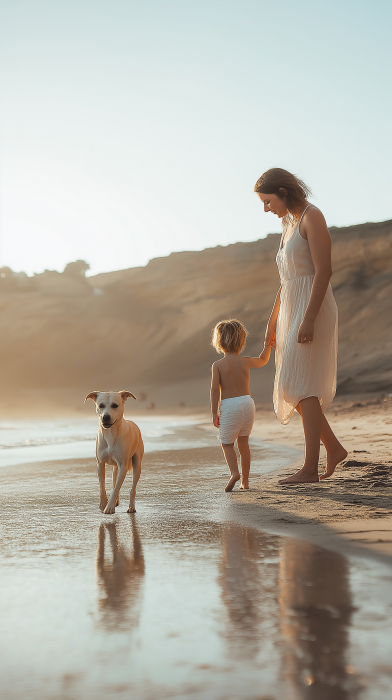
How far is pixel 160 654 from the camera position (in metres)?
1.64

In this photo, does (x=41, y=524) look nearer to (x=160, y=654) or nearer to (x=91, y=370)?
(x=160, y=654)

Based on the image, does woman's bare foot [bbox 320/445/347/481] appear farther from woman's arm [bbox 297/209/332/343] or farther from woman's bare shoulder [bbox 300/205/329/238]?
woman's bare shoulder [bbox 300/205/329/238]

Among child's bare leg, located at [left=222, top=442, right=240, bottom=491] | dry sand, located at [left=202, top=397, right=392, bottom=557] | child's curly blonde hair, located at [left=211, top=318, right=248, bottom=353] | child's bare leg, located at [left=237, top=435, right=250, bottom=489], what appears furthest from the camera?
child's curly blonde hair, located at [left=211, top=318, right=248, bottom=353]

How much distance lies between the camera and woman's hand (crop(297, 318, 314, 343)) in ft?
14.7

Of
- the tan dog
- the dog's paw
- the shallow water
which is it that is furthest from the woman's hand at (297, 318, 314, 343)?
the dog's paw

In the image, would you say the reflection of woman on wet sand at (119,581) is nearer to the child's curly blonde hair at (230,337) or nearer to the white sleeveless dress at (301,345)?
the white sleeveless dress at (301,345)

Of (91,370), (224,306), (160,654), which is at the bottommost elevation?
(160,654)

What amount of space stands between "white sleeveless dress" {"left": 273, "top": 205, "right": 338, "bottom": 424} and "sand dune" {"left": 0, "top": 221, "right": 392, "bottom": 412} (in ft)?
116

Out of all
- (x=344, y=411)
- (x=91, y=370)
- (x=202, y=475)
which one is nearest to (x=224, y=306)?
(x=91, y=370)

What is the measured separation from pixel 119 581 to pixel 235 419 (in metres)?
2.73

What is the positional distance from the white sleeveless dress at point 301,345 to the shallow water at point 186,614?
144 cm

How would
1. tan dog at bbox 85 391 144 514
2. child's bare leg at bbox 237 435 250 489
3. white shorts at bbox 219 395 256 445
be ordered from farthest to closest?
white shorts at bbox 219 395 256 445 < child's bare leg at bbox 237 435 250 489 < tan dog at bbox 85 391 144 514

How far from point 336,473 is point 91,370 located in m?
46.6

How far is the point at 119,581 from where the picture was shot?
7.60 ft
